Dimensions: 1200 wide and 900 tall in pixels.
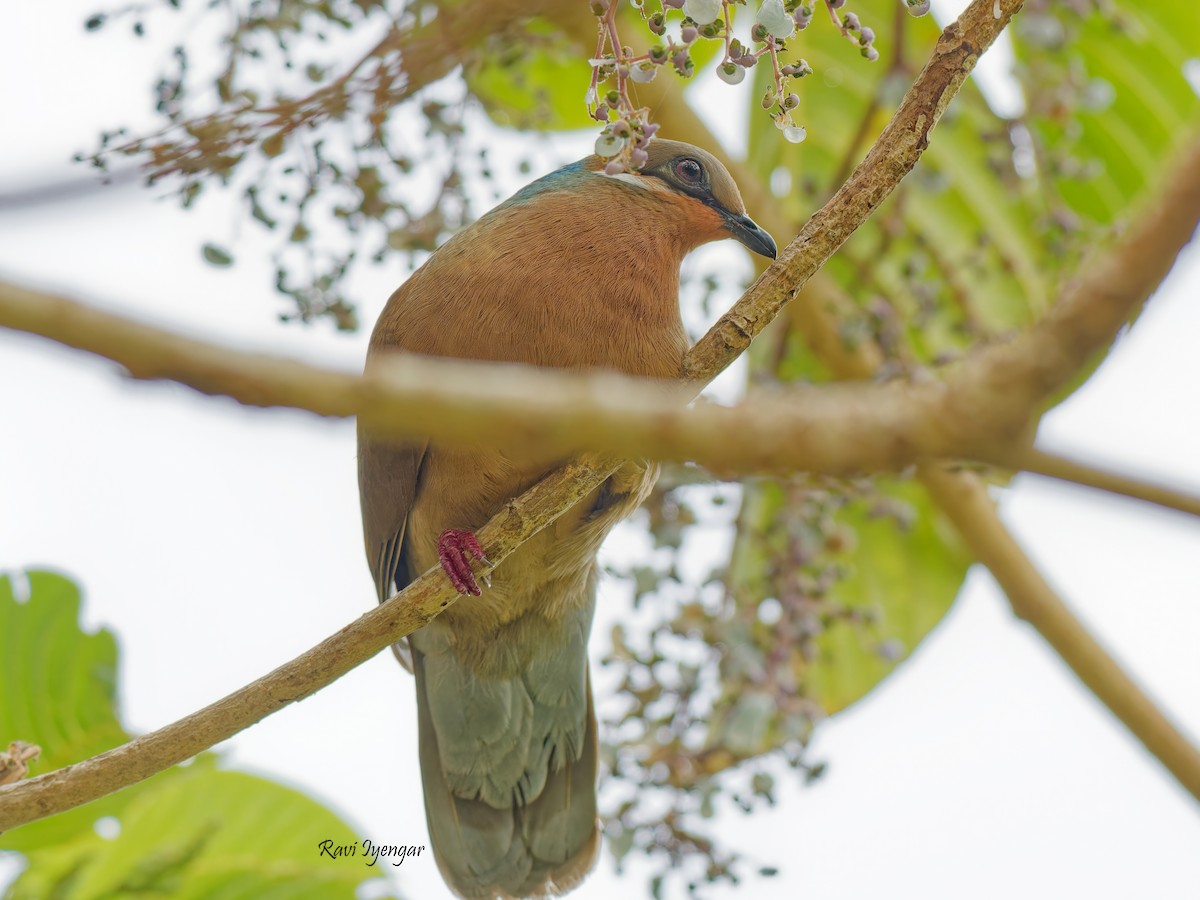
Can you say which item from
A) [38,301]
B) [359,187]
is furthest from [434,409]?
[359,187]

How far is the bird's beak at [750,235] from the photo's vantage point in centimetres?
341

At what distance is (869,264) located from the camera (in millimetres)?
3777

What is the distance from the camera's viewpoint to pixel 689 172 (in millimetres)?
3496

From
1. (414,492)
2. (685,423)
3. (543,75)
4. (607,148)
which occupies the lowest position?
(685,423)

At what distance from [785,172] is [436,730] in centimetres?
216

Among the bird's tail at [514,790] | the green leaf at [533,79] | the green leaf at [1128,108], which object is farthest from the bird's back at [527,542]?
the green leaf at [1128,108]

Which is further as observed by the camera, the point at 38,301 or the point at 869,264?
the point at 869,264

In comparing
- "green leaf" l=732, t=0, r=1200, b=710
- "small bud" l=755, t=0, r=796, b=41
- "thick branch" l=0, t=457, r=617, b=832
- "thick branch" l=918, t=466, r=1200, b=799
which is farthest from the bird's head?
"small bud" l=755, t=0, r=796, b=41

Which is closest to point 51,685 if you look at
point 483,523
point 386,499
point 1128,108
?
point 386,499

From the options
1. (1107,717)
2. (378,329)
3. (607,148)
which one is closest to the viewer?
(607,148)

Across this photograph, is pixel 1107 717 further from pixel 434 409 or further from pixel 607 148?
pixel 434 409

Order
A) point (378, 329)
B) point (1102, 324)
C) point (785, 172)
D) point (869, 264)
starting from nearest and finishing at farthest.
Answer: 1. point (1102, 324)
2. point (378, 329)
3. point (869, 264)
4. point (785, 172)

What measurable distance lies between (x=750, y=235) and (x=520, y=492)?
3.22ft

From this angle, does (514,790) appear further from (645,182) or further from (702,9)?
(702,9)
